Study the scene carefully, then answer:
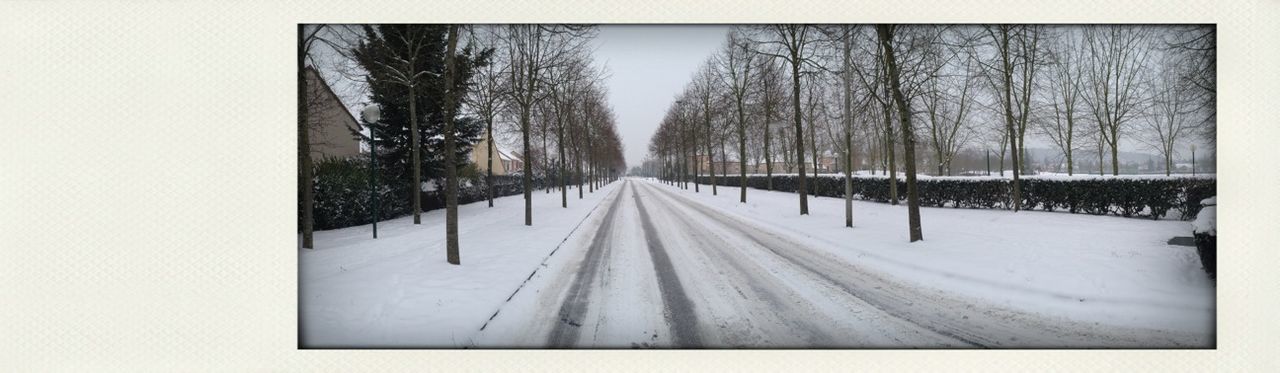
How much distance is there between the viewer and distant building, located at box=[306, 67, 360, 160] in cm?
575

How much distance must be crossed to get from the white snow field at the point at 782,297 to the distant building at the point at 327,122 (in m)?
2.29

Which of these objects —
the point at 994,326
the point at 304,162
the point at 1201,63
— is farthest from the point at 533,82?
the point at 1201,63

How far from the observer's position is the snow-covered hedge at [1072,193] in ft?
20.6

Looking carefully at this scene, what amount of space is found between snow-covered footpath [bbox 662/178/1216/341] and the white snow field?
0.02 m

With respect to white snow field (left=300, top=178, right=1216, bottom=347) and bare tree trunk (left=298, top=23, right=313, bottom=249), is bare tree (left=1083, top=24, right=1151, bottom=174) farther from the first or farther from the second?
bare tree trunk (left=298, top=23, right=313, bottom=249)

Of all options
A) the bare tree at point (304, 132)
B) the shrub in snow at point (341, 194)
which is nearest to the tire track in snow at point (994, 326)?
the bare tree at point (304, 132)

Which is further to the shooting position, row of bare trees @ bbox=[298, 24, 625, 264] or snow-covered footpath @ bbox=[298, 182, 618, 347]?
row of bare trees @ bbox=[298, 24, 625, 264]

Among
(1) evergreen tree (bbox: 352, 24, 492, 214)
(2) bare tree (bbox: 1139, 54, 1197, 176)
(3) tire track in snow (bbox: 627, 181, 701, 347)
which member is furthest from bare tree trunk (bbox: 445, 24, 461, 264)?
(2) bare tree (bbox: 1139, 54, 1197, 176)

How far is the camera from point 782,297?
3.79 meters
